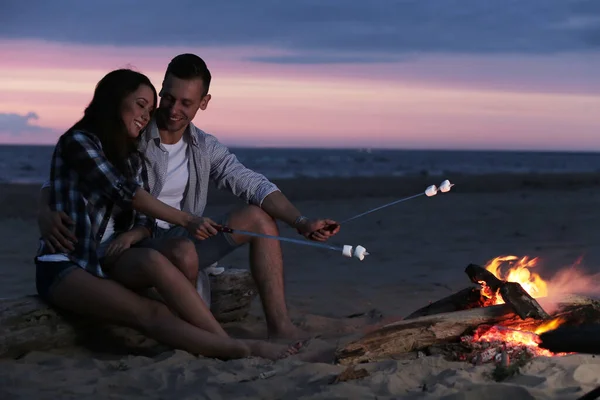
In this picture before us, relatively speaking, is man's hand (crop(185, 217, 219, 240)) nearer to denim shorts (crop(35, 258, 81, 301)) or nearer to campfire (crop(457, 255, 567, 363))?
denim shorts (crop(35, 258, 81, 301))

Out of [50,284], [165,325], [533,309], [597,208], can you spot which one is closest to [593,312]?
[533,309]

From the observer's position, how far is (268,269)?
4531 mm

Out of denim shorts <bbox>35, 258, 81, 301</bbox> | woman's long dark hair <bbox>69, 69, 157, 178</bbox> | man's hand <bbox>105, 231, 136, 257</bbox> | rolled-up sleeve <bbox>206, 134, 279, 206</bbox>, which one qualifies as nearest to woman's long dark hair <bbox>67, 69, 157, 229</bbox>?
woman's long dark hair <bbox>69, 69, 157, 178</bbox>

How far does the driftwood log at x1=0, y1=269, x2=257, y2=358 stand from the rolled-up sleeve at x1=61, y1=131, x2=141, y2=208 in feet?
2.48

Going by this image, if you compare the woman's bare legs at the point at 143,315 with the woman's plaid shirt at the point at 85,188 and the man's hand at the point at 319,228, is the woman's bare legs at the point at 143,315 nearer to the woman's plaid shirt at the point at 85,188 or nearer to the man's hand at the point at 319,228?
the woman's plaid shirt at the point at 85,188

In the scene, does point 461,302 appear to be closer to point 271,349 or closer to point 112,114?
point 271,349

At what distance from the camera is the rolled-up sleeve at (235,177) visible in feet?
15.4

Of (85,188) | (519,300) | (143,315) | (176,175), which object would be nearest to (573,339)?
(519,300)

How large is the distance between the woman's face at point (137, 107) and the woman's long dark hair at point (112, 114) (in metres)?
0.02

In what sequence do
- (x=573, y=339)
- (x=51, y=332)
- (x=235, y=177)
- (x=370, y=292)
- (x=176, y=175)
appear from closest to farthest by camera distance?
(x=573, y=339) < (x=51, y=332) < (x=176, y=175) < (x=235, y=177) < (x=370, y=292)

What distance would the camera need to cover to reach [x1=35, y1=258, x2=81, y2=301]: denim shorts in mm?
4086

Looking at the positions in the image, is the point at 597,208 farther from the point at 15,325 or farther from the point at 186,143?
the point at 15,325

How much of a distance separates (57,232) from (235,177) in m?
1.14

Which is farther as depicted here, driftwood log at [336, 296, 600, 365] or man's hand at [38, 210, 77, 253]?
man's hand at [38, 210, 77, 253]
